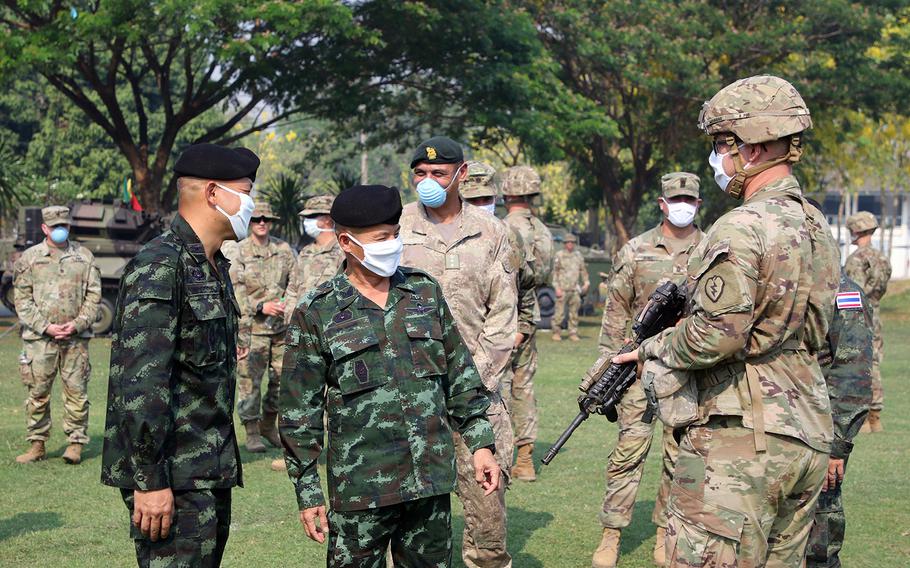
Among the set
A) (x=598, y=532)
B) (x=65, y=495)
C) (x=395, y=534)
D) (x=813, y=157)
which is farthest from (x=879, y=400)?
(x=813, y=157)

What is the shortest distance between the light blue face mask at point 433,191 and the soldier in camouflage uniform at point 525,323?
3402mm

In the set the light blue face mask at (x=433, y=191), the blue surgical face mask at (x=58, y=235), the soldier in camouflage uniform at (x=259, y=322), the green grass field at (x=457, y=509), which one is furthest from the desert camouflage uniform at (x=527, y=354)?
the blue surgical face mask at (x=58, y=235)

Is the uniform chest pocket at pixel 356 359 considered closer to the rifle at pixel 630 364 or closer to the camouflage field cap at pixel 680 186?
the rifle at pixel 630 364

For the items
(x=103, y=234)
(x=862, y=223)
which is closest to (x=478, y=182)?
(x=862, y=223)

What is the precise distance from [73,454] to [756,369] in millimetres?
7739

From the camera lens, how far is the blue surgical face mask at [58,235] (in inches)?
419

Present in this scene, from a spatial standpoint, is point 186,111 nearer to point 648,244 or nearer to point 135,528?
point 648,244

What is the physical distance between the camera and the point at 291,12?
71.1 feet

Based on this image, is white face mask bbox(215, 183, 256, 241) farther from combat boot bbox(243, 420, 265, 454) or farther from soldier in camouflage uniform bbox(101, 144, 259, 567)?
combat boot bbox(243, 420, 265, 454)

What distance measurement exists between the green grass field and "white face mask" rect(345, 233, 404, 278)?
317 cm

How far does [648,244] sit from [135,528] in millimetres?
4221

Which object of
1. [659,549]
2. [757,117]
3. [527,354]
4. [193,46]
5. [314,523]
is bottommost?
[659,549]

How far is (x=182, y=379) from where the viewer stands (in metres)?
4.45

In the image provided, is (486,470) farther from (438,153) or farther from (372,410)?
(438,153)
